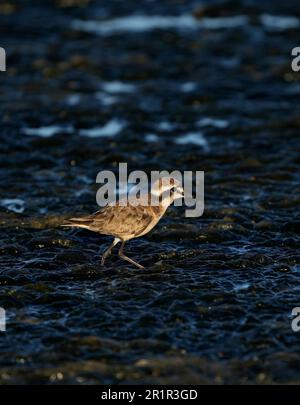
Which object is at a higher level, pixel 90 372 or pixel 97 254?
pixel 97 254

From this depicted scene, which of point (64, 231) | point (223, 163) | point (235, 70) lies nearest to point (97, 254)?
point (64, 231)

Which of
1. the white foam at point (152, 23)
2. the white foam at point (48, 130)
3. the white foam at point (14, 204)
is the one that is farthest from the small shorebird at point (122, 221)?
the white foam at point (152, 23)

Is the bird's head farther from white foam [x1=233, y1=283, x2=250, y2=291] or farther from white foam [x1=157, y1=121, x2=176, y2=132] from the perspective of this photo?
white foam [x1=157, y1=121, x2=176, y2=132]

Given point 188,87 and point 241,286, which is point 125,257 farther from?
point 188,87

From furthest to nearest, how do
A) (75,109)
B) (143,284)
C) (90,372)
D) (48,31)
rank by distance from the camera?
(48,31) < (75,109) < (143,284) < (90,372)

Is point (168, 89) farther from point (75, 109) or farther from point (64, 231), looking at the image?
point (64, 231)

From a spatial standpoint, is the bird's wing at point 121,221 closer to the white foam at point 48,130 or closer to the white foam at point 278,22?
the white foam at point 48,130
